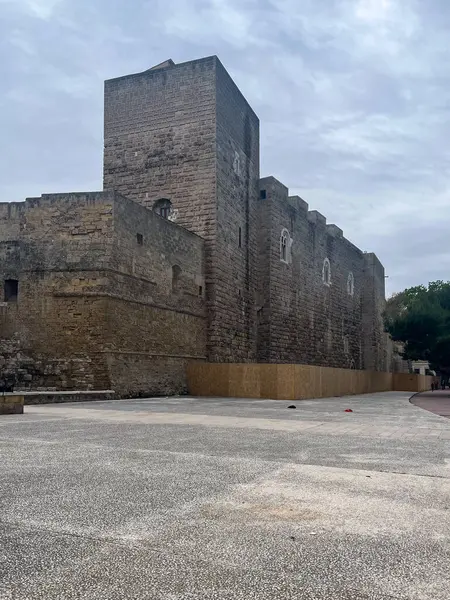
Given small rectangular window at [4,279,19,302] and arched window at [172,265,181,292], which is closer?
small rectangular window at [4,279,19,302]

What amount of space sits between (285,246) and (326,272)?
6.17 metres

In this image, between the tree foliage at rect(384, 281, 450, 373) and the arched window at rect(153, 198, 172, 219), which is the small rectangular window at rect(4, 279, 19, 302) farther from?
the tree foliage at rect(384, 281, 450, 373)

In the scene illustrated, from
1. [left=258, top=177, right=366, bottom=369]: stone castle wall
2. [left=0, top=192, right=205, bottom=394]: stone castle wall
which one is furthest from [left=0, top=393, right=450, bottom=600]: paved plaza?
[left=258, top=177, right=366, bottom=369]: stone castle wall

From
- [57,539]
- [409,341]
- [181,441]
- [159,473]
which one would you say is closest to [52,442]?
[181,441]

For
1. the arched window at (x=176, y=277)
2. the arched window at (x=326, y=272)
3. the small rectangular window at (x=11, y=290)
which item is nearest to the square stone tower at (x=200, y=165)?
the arched window at (x=176, y=277)

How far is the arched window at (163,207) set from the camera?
22.1 metres

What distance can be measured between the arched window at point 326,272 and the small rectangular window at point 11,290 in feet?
61.4

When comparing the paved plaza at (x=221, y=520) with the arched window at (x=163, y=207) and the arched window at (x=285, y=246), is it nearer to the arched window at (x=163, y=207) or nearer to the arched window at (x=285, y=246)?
A: the arched window at (x=163, y=207)

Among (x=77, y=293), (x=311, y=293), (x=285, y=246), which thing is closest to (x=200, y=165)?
(x=285, y=246)

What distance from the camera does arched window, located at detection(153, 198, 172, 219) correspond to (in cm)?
2206

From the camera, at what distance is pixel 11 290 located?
16.5 metres

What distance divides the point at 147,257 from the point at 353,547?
15.4m

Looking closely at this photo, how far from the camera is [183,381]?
19453 millimetres

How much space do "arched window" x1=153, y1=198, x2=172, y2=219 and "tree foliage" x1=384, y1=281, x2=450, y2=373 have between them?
12.3 m
